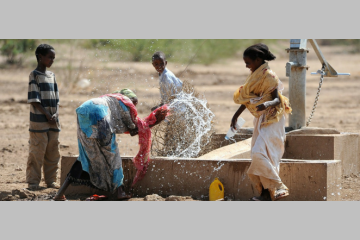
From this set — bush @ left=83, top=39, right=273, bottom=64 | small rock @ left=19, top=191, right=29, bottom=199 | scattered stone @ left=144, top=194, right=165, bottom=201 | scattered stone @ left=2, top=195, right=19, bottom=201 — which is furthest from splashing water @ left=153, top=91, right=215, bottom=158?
bush @ left=83, top=39, right=273, bottom=64

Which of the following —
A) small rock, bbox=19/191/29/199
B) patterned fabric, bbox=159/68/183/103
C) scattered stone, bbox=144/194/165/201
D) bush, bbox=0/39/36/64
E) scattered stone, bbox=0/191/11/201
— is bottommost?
scattered stone, bbox=0/191/11/201

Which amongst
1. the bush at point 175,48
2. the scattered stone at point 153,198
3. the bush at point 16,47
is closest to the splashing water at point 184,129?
the scattered stone at point 153,198

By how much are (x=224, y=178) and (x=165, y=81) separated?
177 cm

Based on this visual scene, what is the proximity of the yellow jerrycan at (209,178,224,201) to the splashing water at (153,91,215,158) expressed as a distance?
1.17 metres

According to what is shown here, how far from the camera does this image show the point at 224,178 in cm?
591

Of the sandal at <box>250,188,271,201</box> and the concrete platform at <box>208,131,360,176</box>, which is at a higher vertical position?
the concrete platform at <box>208,131,360,176</box>

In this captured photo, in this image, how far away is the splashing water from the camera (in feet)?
22.8

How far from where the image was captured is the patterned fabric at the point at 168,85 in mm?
7023

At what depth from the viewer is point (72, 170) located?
585 centimetres

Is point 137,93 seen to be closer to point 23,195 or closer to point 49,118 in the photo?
point 49,118

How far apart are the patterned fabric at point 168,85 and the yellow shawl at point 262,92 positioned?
1.72 meters

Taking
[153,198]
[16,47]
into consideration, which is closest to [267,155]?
[153,198]

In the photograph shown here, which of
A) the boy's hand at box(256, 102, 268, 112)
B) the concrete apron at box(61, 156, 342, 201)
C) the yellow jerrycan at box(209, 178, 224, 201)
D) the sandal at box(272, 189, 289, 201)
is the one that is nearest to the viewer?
the boy's hand at box(256, 102, 268, 112)

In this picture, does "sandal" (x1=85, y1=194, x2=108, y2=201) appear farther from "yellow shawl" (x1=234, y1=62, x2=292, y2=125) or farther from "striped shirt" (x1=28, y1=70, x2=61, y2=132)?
"yellow shawl" (x1=234, y1=62, x2=292, y2=125)
